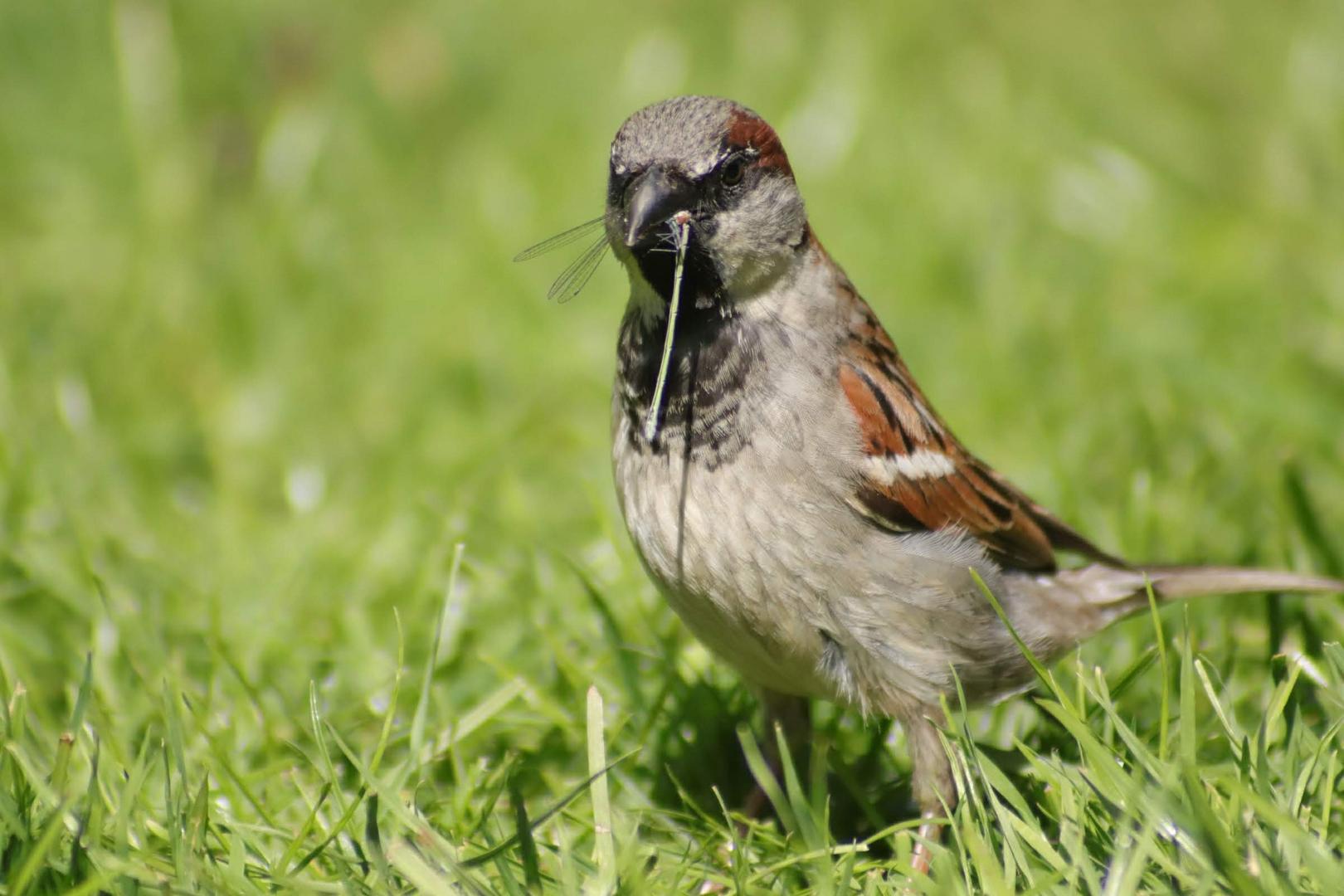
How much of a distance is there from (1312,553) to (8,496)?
332 centimetres

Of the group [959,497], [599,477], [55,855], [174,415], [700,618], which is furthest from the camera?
[174,415]

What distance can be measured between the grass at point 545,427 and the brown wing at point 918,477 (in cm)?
34

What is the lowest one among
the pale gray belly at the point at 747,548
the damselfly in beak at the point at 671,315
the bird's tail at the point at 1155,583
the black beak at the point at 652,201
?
the bird's tail at the point at 1155,583

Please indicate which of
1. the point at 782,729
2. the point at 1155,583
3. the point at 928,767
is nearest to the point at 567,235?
the point at 782,729

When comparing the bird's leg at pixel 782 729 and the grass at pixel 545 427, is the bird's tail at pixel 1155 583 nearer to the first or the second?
the grass at pixel 545 427

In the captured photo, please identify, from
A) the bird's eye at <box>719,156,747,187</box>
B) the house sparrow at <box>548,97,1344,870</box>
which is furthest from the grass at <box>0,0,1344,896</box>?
the bird's eye at <box>719,156,747,187</box>

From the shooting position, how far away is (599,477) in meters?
4.57

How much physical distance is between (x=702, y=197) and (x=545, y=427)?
7.42 ft

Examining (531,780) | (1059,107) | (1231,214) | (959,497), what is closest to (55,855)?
(531,780)

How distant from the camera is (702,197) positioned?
2744mm

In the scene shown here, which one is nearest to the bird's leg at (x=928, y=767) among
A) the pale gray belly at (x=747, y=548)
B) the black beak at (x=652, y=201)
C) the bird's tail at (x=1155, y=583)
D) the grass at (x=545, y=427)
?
the grass at (x=545, y=427)

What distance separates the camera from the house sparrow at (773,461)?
273 centimetres

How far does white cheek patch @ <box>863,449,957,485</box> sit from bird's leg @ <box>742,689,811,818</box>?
0.57m

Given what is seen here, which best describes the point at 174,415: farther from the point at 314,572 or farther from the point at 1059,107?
the point at 1059,107
